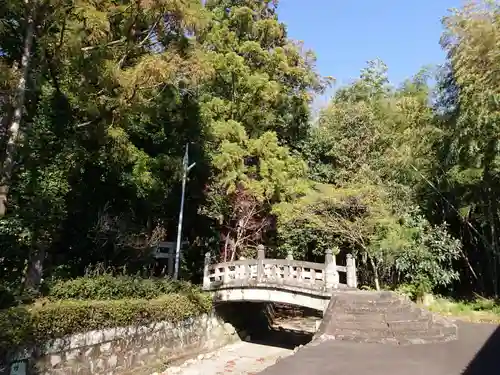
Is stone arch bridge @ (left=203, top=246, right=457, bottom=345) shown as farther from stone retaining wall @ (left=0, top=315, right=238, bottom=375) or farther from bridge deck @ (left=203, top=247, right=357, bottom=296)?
stone retaining wall @ (left=0, top=315, right=238, bottom=375)

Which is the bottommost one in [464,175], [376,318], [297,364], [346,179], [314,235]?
[297,364]

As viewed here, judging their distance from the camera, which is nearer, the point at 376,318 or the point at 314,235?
the point at 376,318

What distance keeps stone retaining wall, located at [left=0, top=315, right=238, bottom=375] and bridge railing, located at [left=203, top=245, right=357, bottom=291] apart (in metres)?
1.27

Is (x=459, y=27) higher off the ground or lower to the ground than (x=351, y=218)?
higher

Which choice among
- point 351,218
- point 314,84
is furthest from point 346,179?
point 314,84

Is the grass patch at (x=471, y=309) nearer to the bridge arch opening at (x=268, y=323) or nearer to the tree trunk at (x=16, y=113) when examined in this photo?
the bridge arch opening at (x=268, y=323)

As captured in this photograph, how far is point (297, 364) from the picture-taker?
19.0 feet

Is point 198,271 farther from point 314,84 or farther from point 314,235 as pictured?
point 314,84

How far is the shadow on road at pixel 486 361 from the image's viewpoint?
18.6 ft

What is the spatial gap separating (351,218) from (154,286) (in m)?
6.67

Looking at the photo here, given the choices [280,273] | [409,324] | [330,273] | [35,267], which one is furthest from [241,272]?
[409,324]

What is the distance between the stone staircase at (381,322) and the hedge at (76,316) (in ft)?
13.9

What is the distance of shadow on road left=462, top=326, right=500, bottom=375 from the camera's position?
567 cm

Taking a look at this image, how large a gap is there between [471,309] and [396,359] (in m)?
6.34
